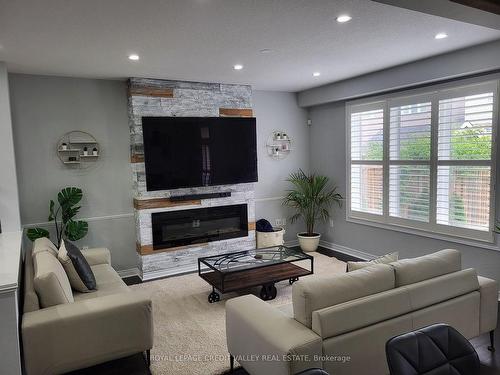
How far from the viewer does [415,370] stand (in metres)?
1.54

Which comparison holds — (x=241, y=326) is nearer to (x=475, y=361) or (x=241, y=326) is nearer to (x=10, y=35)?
(x=475, y=361)

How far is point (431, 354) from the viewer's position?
1.59m

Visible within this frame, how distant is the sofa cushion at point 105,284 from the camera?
10.7ft

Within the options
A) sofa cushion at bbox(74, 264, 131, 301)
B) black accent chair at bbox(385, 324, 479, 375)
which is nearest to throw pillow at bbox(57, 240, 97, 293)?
sofa cushion at bbox(74, 264, 131, 301)

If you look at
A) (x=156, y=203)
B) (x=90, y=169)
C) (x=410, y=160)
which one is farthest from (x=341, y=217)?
(x=90, y=169)

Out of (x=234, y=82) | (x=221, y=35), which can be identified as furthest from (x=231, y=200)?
(x=221, y=35)

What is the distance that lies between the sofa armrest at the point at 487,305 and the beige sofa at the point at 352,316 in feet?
0.13

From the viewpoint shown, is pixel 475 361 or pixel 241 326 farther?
pixel 241 326

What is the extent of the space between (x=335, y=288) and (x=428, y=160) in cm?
299

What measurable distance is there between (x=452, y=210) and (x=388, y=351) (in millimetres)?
3365

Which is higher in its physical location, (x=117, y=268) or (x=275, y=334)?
(x=275, y=334)

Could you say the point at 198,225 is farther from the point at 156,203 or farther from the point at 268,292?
the point at 268,292

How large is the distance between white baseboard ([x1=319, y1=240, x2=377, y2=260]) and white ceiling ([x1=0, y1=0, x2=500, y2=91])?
8.74 ft

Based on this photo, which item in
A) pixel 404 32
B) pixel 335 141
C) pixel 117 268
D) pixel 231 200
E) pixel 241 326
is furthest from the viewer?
pixel 335 141
